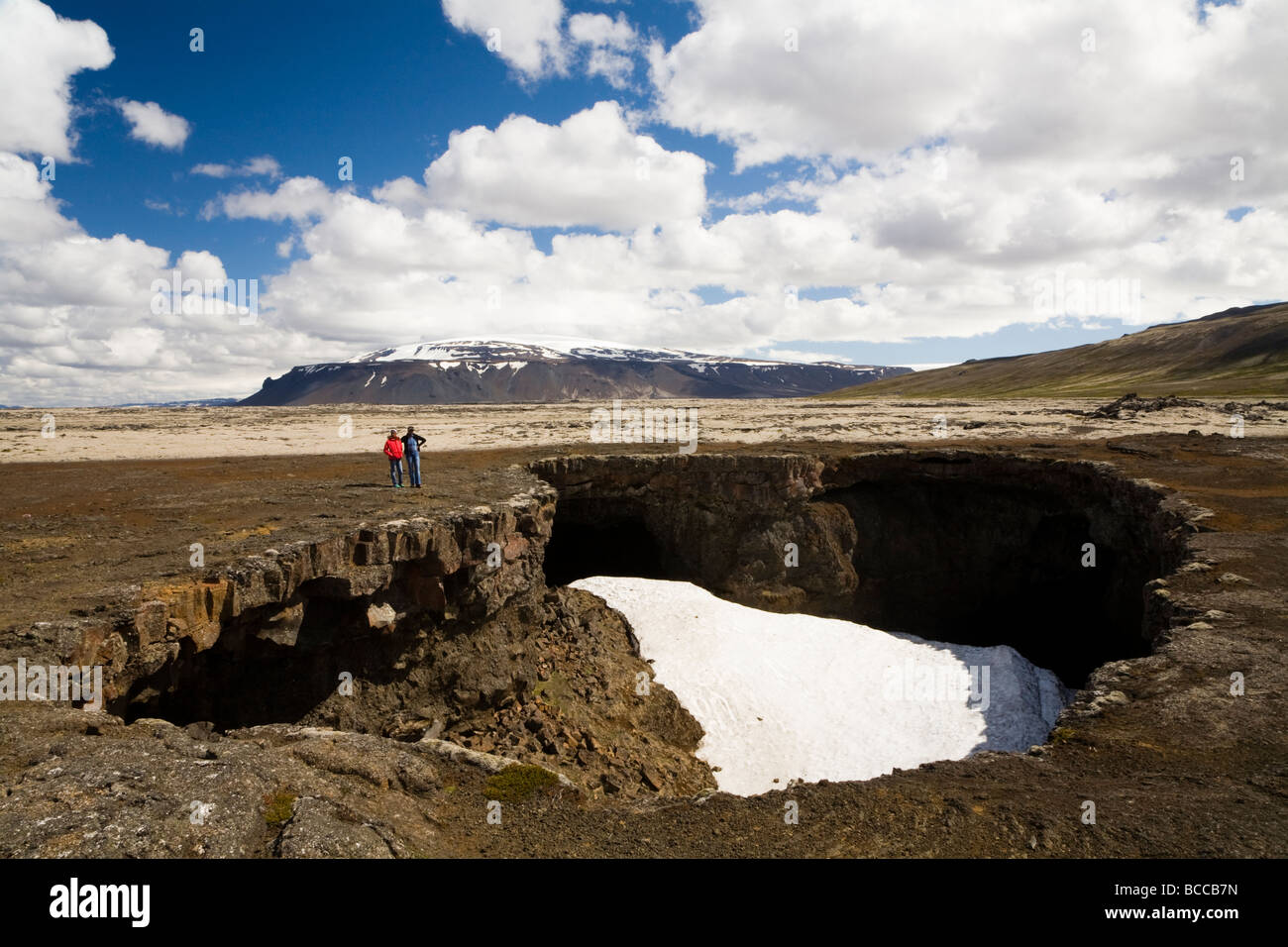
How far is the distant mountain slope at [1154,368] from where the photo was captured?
296 feet

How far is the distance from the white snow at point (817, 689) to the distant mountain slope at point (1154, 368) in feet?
238

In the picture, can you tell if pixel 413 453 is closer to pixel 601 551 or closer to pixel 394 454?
pixel 394 454

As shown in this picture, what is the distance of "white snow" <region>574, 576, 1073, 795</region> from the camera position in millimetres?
18094

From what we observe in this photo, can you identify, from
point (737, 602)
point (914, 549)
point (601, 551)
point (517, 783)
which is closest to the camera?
point (517, 783)

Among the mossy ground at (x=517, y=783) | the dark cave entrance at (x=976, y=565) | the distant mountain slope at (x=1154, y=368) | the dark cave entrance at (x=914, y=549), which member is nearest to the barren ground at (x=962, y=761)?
the mossy ground at (x=517, y=783)

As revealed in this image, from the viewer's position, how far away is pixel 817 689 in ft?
70.2

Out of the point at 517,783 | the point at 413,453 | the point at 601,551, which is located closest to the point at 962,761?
the point at 517,783

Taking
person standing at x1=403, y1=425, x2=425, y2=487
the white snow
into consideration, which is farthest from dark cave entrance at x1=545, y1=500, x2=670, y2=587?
person standing at x1=403, y1=425, x2=425, y2=487

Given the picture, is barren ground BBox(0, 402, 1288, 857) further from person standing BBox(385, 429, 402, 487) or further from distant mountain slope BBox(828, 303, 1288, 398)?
distant mountain slope BBox(828, 303, 1288, 398)

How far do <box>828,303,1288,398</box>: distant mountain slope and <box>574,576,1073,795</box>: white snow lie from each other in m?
72.7

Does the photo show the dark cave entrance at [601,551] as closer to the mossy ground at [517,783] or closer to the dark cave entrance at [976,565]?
the dark cave entrance at [976,565]

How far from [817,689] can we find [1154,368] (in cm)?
12931
